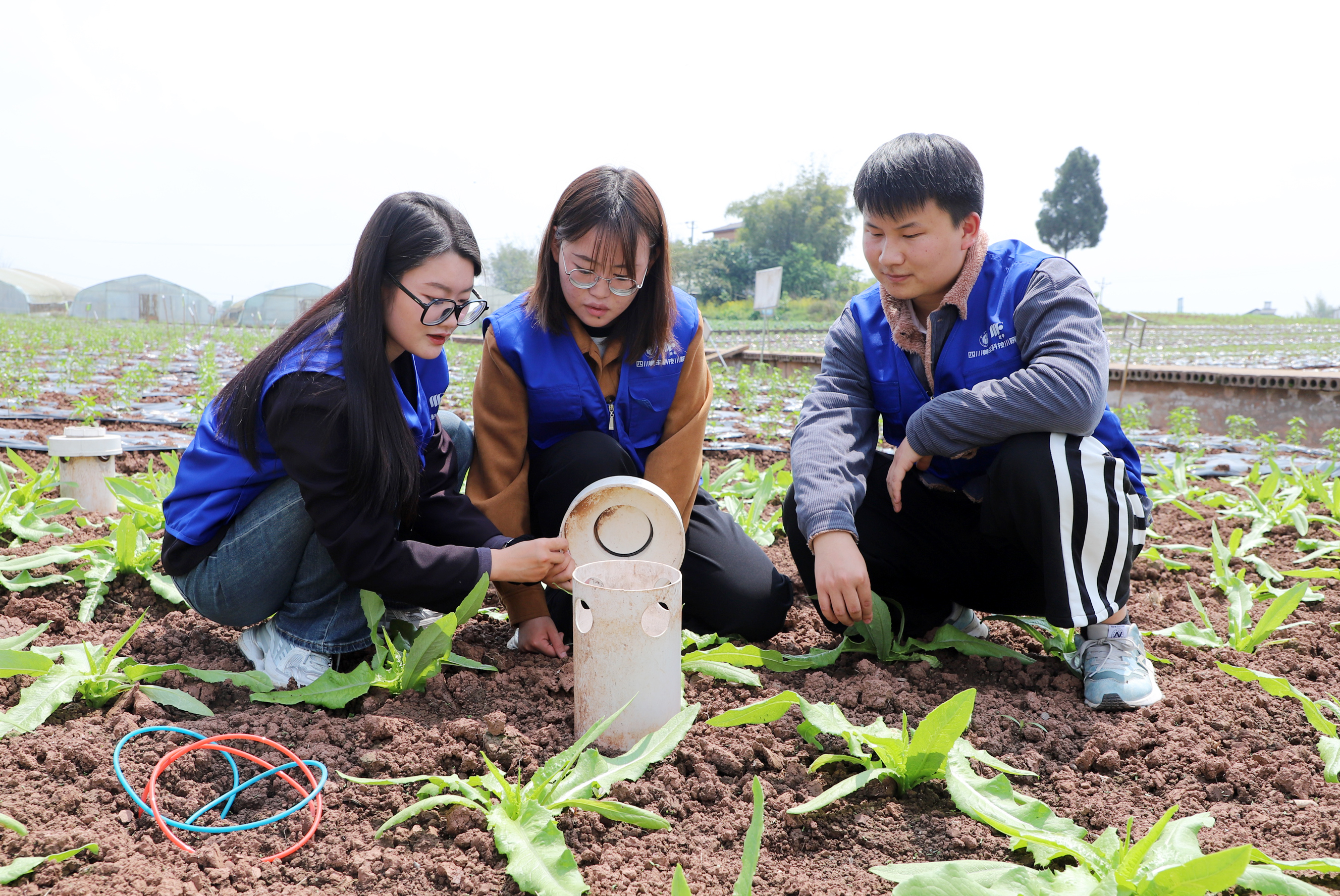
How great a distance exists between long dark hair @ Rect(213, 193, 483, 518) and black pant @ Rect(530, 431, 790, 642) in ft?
1.26

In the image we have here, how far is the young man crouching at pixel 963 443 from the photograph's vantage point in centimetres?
162

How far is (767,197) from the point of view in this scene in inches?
2061

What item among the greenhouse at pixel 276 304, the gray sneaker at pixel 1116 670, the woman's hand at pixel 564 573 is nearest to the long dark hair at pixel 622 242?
the woman's hand at pixel 564 573

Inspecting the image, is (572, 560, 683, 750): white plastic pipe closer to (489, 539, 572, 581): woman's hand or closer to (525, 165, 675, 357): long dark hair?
(489, 539, 572, 581): woman's hand

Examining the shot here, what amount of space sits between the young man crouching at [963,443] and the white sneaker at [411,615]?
0.90m

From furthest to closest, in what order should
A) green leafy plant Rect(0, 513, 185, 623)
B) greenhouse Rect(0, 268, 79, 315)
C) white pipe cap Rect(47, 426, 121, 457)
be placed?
greenhouse Rect(0, 268, 79, 315), white pipe cap Rect(47, 426, 121, 457), green leafy plant Rect(0, 513, 185, 623)

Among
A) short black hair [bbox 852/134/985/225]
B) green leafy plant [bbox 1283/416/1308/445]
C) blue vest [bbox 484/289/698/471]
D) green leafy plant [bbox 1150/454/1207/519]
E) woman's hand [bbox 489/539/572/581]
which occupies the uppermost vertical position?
short black hair [bbox 852/134/985/225]

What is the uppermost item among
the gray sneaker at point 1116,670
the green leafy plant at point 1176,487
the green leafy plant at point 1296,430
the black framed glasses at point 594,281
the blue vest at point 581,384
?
the black framed glasses at point 594,281

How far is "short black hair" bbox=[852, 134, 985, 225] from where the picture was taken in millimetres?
1631

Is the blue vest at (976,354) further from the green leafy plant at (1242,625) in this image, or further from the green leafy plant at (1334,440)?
the green leafy plant at (1334,440)

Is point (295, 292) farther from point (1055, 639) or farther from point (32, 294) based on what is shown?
point (1055, 639)

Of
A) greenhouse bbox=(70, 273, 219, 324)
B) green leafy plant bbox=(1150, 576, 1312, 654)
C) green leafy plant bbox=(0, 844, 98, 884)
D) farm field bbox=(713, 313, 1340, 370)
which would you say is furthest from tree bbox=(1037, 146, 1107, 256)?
green leafy plant bbox=(0, 844, 98, 884)

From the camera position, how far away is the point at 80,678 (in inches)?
60.3

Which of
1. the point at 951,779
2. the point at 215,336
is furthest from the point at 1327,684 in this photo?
the point at 215,336
